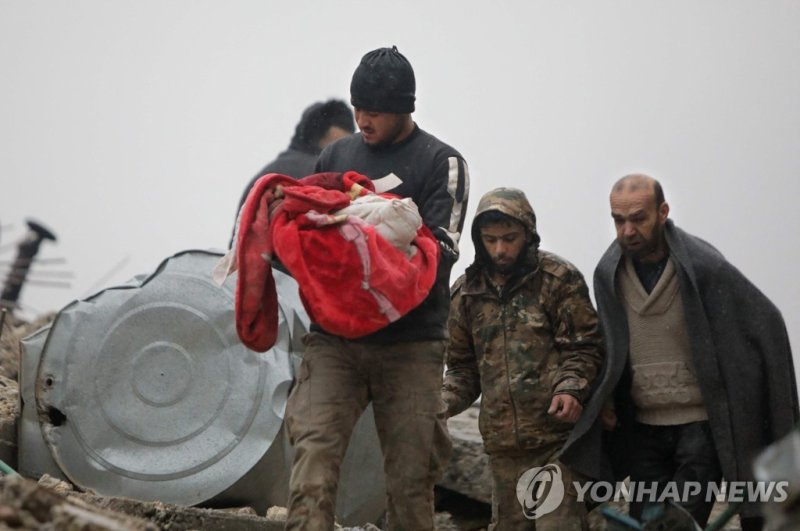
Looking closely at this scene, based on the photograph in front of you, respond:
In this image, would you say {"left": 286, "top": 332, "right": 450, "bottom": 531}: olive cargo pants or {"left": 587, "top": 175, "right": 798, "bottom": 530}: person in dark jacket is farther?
{"left": 587, "top": 175, "right": 798, "bottom": 530}: person in dark jacket

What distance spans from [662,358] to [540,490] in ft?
2.72

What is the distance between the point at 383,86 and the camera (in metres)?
5.21

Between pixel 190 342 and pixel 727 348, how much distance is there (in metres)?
2.57

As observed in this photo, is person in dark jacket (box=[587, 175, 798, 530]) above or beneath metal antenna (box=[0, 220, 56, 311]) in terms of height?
above

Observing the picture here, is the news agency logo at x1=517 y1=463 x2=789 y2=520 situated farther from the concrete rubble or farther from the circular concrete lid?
the circular concrete lid

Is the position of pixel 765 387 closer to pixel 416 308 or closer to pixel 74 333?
pixel 416 308

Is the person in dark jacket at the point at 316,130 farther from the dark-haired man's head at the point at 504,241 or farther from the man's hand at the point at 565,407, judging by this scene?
the man's hand at the point at 565,407

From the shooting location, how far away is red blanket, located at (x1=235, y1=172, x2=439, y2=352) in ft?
15.5

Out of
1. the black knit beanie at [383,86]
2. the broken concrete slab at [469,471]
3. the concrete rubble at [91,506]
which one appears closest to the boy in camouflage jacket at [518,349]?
the concrete rubble at [91,506]

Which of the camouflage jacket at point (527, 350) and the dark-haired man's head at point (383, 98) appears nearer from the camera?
the dark-haired man's head at point (383, 98)

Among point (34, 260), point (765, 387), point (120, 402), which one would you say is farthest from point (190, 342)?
point (34, 260)

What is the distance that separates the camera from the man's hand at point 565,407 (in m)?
6.05

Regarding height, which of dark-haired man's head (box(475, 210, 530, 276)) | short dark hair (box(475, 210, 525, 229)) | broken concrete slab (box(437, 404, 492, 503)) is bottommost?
broken concrete slab (box(437, 404, 492, 503))

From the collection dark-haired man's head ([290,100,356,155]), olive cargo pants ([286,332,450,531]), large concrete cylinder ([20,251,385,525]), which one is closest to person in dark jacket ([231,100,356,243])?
dark-haired man's head ([290,100,356,155])
